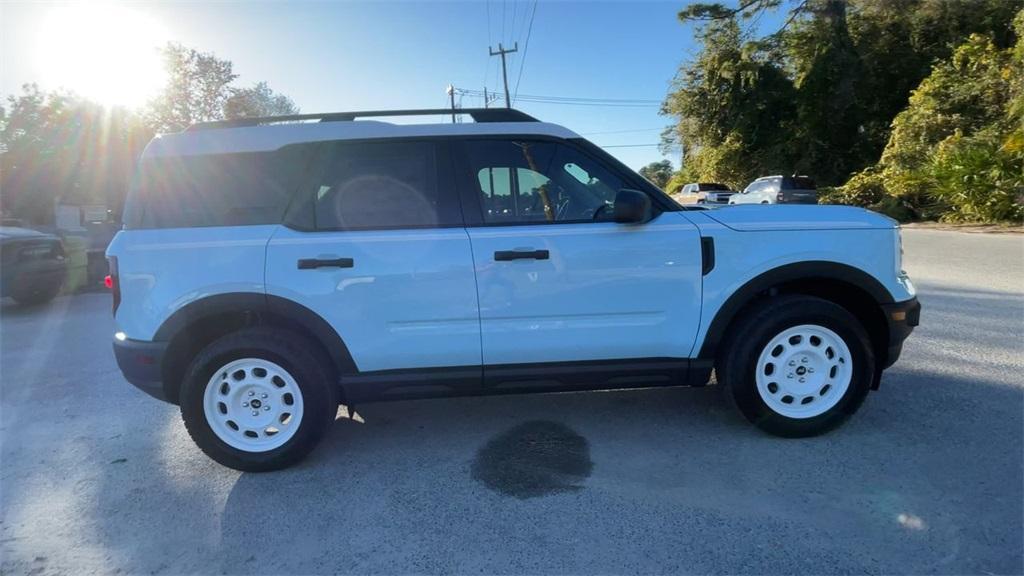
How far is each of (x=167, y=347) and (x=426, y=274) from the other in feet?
5.01

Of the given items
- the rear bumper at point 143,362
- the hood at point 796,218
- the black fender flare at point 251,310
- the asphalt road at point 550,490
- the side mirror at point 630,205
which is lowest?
the asphalt road at point 550,490

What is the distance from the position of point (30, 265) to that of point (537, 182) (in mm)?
9007

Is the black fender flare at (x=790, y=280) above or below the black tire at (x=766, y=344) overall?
above

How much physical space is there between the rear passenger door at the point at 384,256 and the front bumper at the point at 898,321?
244cm

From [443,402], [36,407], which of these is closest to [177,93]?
[36,407]

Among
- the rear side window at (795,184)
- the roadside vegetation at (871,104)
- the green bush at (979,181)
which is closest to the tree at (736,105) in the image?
the roadside vegetation at (871,104)

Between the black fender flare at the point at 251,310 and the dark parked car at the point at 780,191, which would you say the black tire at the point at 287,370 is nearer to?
the black fender flare at the point at 251,310

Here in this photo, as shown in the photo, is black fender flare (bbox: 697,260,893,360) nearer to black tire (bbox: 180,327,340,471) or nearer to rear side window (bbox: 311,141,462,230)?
rear side window (bbox: 311,141,462,230)

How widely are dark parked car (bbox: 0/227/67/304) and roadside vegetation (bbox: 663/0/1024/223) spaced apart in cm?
2076

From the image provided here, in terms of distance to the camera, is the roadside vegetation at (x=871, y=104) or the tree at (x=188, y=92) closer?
the roadside vegetation at (x=871, y=104)

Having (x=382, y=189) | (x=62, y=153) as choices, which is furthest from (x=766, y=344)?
(x=62, y=153)

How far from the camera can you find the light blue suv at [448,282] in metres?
3.23

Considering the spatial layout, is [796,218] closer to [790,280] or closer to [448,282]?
[790,280]

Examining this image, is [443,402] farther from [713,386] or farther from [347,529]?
[713,386]
